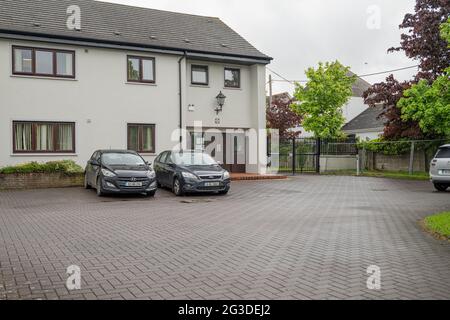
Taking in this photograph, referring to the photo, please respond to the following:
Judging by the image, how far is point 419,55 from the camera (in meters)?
25.2

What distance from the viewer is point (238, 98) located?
24.5 metres

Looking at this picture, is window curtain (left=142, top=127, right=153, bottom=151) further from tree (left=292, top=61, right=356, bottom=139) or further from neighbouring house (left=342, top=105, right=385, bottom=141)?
neighbouring house (left=342, top=105, right=385, bottom=141)

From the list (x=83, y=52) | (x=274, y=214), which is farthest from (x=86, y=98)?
(x=274, y=214)

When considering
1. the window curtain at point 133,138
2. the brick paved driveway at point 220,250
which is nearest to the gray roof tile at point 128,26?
the window curtain at point 133,138

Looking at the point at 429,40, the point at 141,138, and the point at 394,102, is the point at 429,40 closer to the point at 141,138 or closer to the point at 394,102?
the point at 394,102

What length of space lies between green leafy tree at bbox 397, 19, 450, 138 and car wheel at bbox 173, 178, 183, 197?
41.3ft

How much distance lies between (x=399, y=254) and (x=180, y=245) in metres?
3.32

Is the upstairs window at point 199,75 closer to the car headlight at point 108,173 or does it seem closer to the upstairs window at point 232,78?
the upstairs window at point 232,78

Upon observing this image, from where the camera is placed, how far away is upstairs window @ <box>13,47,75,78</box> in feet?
63.0

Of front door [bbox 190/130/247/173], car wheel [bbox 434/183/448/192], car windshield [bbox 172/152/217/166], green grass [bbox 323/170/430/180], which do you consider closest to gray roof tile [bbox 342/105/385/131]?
green grass [bbox 323/170/430/180]

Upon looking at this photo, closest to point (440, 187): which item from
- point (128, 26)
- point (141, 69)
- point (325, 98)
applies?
point (141, 69)

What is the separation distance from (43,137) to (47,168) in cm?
218

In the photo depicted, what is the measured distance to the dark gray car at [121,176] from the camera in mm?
14930

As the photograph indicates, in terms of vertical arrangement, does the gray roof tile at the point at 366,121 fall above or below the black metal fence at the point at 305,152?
above
